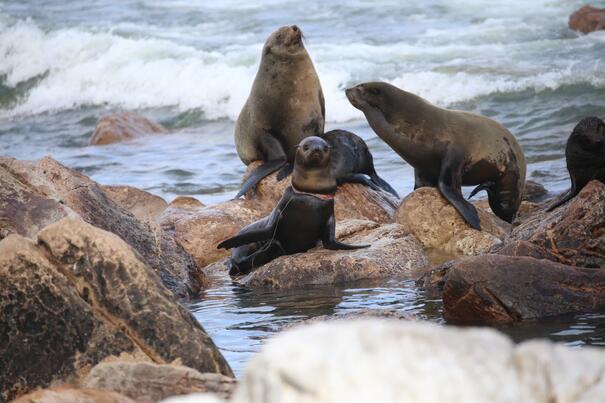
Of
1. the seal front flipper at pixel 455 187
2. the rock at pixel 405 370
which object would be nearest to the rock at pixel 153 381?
the rock at pixel 405 370

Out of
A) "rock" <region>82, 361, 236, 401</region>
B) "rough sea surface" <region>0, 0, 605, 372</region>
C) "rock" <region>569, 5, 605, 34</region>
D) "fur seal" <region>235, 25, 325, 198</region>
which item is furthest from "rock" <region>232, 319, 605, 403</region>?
"rock" <region>569, 5, 605, 34</region>

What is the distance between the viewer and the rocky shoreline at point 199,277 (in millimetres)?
3793

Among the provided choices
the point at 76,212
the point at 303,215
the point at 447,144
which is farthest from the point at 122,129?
the point at 76,212

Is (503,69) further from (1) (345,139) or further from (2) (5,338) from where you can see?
(2) (5,338)

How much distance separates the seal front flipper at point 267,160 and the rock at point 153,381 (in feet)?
22.0

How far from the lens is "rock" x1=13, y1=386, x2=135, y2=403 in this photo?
3732 mm

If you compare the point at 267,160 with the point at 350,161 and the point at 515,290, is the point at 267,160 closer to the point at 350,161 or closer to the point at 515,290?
the point at 350,161

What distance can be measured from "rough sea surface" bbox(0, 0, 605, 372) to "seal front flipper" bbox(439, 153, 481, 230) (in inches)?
75.6

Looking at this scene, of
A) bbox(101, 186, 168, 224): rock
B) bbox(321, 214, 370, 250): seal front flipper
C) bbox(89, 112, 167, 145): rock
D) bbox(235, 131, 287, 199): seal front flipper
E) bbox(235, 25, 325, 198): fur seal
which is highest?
bbox(235, 25, 325, 198): fur seal

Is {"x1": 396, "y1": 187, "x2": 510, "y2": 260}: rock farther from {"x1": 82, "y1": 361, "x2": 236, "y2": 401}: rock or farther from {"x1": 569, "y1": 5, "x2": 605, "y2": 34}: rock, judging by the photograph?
{"x1": 569, "y1": 5, "x2": 605, "y2": 34}: rock

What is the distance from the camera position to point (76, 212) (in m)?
7.59

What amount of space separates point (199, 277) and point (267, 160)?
301cm

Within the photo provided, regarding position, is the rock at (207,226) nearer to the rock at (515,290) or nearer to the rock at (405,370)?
the rock at (515,290)

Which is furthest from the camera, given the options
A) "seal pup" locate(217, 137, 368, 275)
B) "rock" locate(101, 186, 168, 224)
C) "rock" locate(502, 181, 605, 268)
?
"rock" locate(101, 186, 168, 224)
